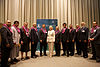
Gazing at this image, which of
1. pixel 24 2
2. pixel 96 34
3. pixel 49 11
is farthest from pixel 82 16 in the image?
pixel 24 2

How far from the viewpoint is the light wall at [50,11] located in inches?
259

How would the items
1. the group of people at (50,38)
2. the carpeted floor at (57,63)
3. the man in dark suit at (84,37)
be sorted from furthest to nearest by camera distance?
1. the man in dark suit at (84,37)
2. the group of people at (50,38)
3. the carpeted floor at (57,63)

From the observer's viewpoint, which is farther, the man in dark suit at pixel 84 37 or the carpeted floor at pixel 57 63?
the man in dark suit at pixel 84 37

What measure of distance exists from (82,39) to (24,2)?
4622mm

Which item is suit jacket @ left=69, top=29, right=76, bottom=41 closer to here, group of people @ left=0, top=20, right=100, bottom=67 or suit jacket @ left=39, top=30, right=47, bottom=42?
group of people @ left=0, top=20, right=100, bottom=67

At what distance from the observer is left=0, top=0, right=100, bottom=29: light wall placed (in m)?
6.57

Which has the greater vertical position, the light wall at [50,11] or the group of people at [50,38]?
the light wall at [50,11]

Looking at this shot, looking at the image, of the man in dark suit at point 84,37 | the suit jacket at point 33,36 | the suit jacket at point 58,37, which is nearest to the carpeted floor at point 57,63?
the man in dark suit at point 84,37

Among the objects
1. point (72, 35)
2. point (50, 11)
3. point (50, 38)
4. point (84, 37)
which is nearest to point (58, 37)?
point (50, 38)

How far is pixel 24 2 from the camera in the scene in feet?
22.0

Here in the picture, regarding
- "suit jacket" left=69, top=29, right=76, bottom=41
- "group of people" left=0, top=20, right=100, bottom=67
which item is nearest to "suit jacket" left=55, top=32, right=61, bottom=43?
"group of people" left=0, top=20, right=100, bottom=67

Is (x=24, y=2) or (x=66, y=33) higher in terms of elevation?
(x=24, y=2)

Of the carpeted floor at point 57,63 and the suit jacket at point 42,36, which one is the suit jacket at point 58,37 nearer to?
the suit jacket at point 42,36

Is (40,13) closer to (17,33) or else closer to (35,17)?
(35,17)
